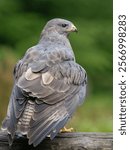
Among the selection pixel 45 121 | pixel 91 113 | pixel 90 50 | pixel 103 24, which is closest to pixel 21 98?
pixel 45 121

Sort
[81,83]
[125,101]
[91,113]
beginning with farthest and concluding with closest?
[91,113] < [81,83] < [125,101]

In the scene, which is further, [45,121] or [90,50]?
[90,50]

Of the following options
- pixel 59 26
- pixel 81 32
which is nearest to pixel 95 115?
pixel 59 26

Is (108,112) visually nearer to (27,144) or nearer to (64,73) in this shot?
(64,73)

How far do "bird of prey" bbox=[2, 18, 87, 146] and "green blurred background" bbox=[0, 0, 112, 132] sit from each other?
3473mm

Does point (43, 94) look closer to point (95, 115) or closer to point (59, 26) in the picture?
point (59, 26)

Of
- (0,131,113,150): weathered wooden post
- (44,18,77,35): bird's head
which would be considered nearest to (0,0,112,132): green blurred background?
(44,18,77,35): bird's head

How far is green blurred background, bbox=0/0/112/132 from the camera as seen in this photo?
14492 millimetres

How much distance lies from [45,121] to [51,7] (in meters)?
8.20

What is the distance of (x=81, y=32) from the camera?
1563 centimetres

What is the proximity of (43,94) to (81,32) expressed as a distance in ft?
23.7

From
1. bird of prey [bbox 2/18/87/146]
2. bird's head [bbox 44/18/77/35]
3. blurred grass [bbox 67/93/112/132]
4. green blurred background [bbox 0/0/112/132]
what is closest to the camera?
bird of prey [bbox 2/18/87/146]

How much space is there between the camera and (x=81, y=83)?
9203 millimetres

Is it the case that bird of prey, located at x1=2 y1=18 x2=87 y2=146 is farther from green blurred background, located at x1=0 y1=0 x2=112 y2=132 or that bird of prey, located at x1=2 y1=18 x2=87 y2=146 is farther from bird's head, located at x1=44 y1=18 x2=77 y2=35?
green blurred background, located at x1=0 y1=0 x2=112 y2=132
